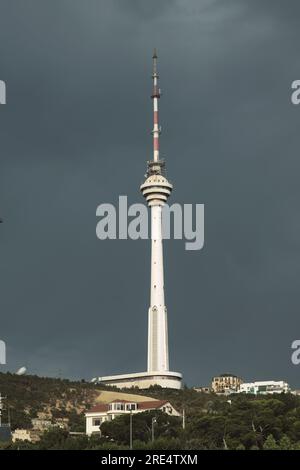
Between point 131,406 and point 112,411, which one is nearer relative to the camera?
point 112,411

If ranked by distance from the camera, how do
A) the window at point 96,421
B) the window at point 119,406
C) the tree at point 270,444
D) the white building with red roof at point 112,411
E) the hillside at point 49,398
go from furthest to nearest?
the hillside at point 49,398, the window at point 119,406, the window at point 96,421, the white building with red roof at point 112,411, the tree at point 270,444

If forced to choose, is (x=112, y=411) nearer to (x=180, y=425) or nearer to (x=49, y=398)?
(x=180, y=425)

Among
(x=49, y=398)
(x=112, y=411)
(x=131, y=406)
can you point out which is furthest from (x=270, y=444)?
(x=49, y=398)

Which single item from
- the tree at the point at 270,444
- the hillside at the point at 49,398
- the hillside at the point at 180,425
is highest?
the hillside at the point at 49,398

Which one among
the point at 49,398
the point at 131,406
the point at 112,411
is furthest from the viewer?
the point at 49,398

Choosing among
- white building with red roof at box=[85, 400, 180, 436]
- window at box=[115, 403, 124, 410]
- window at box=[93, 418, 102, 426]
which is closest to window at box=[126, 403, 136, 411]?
white building with red roof at box=[85, 400, 180, 436]

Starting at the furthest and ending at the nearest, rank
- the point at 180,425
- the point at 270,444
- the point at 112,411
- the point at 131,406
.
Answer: the point at 131,406 → the point at 112,411 → the point at 180,425 → the point at 270,444

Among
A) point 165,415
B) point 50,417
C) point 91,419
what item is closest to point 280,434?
point 165,415

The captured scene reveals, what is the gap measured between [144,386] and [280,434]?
3078 inches

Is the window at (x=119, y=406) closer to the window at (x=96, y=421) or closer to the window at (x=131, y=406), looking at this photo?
the window at (x=131, y=406)

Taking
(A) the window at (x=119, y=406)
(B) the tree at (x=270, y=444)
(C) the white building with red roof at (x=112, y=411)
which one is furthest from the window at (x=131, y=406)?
(B) the tree at (x=270, y=444)

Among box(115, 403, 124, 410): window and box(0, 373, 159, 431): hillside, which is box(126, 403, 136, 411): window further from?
box(0, 373, 159, 431): hillside

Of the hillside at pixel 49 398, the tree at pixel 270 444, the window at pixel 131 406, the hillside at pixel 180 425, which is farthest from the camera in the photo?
the hillside at pixel 49 398
